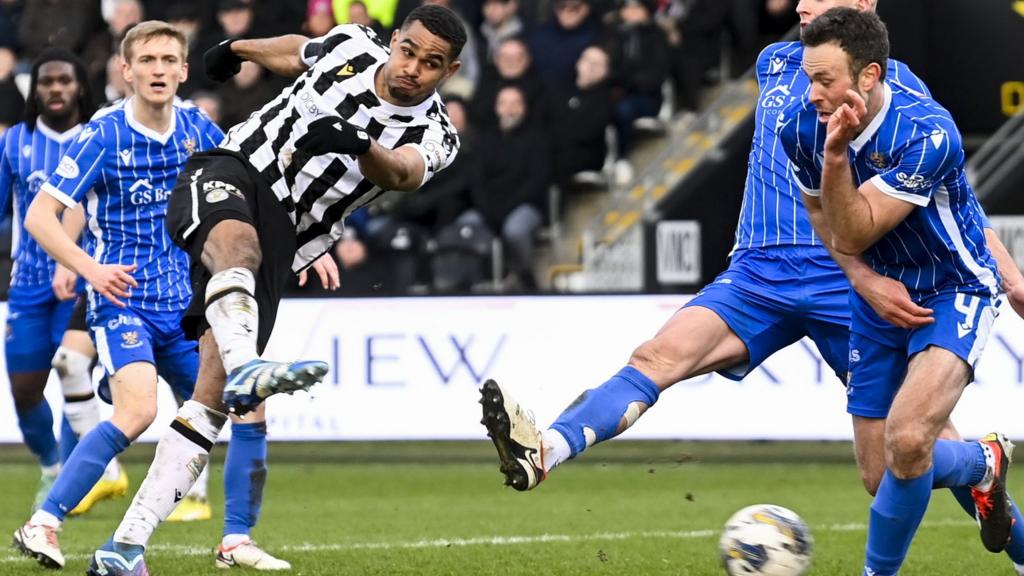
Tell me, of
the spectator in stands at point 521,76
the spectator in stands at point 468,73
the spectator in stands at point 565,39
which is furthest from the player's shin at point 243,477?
the spectator in stands at point 468,73

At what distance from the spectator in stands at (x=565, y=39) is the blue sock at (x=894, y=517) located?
10.1 metres

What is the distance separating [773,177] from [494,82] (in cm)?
889

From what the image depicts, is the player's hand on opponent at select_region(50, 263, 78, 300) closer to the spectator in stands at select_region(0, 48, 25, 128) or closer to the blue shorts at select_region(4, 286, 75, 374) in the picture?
the blue shorts at select_region(4, 286, 75, 374)

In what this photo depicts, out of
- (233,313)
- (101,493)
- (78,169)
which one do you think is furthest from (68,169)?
(101,493)

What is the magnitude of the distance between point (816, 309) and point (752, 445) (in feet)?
22.5

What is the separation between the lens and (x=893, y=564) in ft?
18.7

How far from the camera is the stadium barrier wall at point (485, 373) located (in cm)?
1168

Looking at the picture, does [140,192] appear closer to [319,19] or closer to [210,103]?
[210,103]

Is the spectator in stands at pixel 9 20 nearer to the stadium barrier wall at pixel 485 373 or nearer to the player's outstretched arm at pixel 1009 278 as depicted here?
the stadium barrier wall at pixel 485 373

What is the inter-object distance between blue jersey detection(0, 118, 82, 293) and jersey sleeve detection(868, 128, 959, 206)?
485cm

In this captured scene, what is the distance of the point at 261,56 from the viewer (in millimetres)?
6828

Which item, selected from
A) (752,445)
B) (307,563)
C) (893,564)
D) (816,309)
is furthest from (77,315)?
(752,445)

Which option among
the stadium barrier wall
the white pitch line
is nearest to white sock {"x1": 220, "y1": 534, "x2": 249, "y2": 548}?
the white pitch line

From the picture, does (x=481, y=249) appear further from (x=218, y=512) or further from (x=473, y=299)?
(x=218, y=512)
